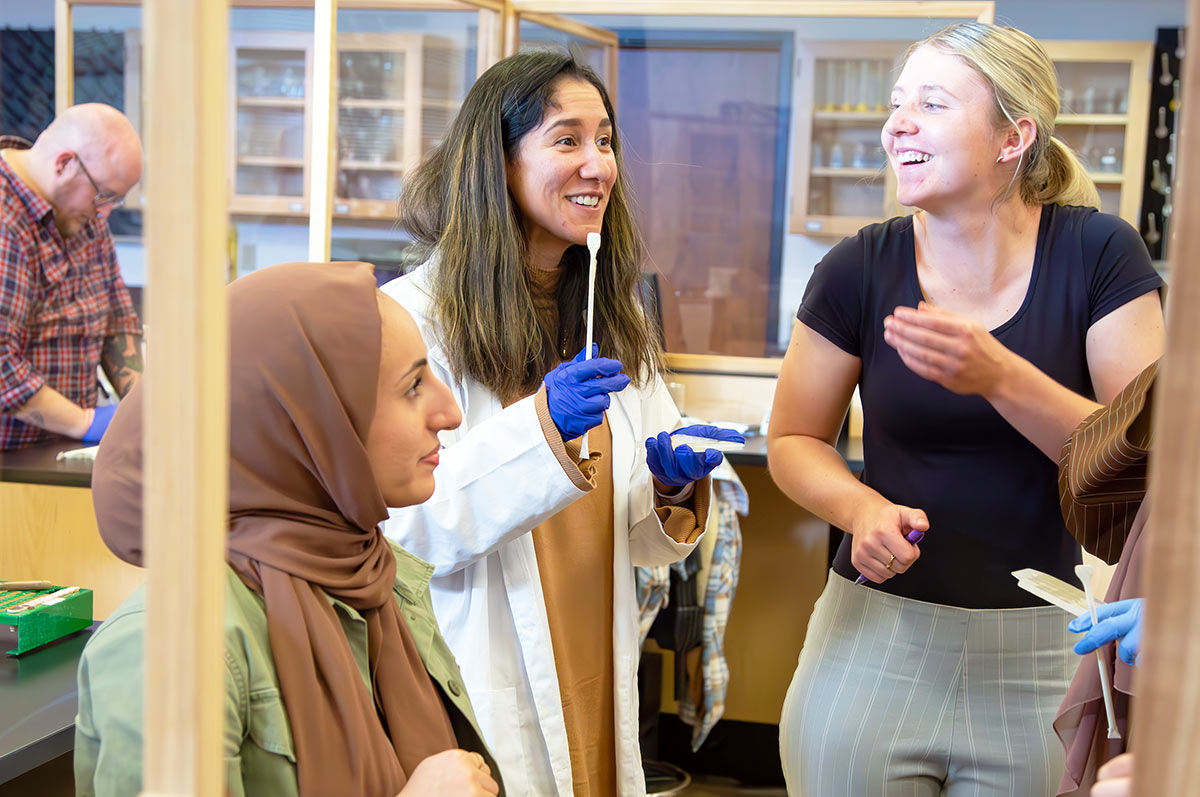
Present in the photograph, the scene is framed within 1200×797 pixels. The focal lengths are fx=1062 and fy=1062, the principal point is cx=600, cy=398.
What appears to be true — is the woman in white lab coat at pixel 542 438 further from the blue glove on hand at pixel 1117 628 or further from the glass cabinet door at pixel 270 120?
the glass cabinet door at pixel 270 120

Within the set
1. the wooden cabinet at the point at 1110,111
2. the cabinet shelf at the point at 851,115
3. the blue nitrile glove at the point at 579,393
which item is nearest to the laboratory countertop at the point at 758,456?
the blue nitrile glove at the point at 579,393

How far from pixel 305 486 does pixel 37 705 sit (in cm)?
58

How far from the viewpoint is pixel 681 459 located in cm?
146

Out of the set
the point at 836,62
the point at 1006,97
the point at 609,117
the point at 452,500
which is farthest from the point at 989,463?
the point at 836,62

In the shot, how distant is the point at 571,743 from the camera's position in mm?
1430

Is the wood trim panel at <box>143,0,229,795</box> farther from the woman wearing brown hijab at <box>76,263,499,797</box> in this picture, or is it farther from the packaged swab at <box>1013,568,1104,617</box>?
the packaged swab at <box>1013,568,1104,617</box>

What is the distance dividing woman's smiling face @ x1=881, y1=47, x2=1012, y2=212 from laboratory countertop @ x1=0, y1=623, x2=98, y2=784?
44.6 inches

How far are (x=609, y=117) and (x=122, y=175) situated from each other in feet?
5.49

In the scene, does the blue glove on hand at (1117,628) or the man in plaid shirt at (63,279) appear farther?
the man in plaid shirt at (63,279)

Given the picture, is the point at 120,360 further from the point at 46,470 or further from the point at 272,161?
the point at 272,161

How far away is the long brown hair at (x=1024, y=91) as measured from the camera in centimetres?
124

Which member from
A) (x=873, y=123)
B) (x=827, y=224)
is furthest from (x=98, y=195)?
(x=873, y=123)

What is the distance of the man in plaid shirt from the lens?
251 centimetres

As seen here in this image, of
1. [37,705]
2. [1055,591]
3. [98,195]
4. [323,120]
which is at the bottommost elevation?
[37,705]
